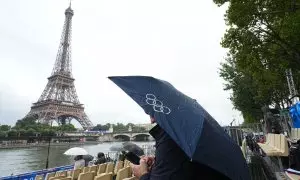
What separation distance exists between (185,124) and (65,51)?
7473 centimetres

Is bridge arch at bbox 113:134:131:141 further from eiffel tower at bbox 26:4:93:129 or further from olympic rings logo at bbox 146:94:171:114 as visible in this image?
olympic rings logo at bbox 146:94:171:114

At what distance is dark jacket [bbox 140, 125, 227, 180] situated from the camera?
154cm

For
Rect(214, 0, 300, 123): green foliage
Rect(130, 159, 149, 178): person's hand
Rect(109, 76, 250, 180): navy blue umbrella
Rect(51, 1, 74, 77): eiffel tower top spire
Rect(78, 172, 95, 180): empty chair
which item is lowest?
Rect(78, 172, 95, 180): empty chair

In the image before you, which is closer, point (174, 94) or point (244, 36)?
point (174, 94)

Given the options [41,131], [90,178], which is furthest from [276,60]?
[41,131]

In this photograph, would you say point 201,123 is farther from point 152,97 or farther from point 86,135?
point 86,135

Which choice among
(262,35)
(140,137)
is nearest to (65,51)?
(140,137)

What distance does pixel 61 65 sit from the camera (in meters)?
69.9

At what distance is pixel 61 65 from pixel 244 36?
66.8 metres

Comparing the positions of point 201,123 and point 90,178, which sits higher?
point 201,123

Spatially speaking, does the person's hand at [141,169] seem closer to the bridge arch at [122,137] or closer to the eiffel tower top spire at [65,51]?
the eiffel tower top spire at [65,51]

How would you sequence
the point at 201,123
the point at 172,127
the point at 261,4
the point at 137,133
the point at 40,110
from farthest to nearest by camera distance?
1. the point at 137,133
2. the point at 40,110
3. the point at 261,4
4. the point at 201,123
5. the point at 172,127

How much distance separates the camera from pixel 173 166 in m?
1.55

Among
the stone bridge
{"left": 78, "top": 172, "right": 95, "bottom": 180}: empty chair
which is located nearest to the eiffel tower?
the stone bridge
